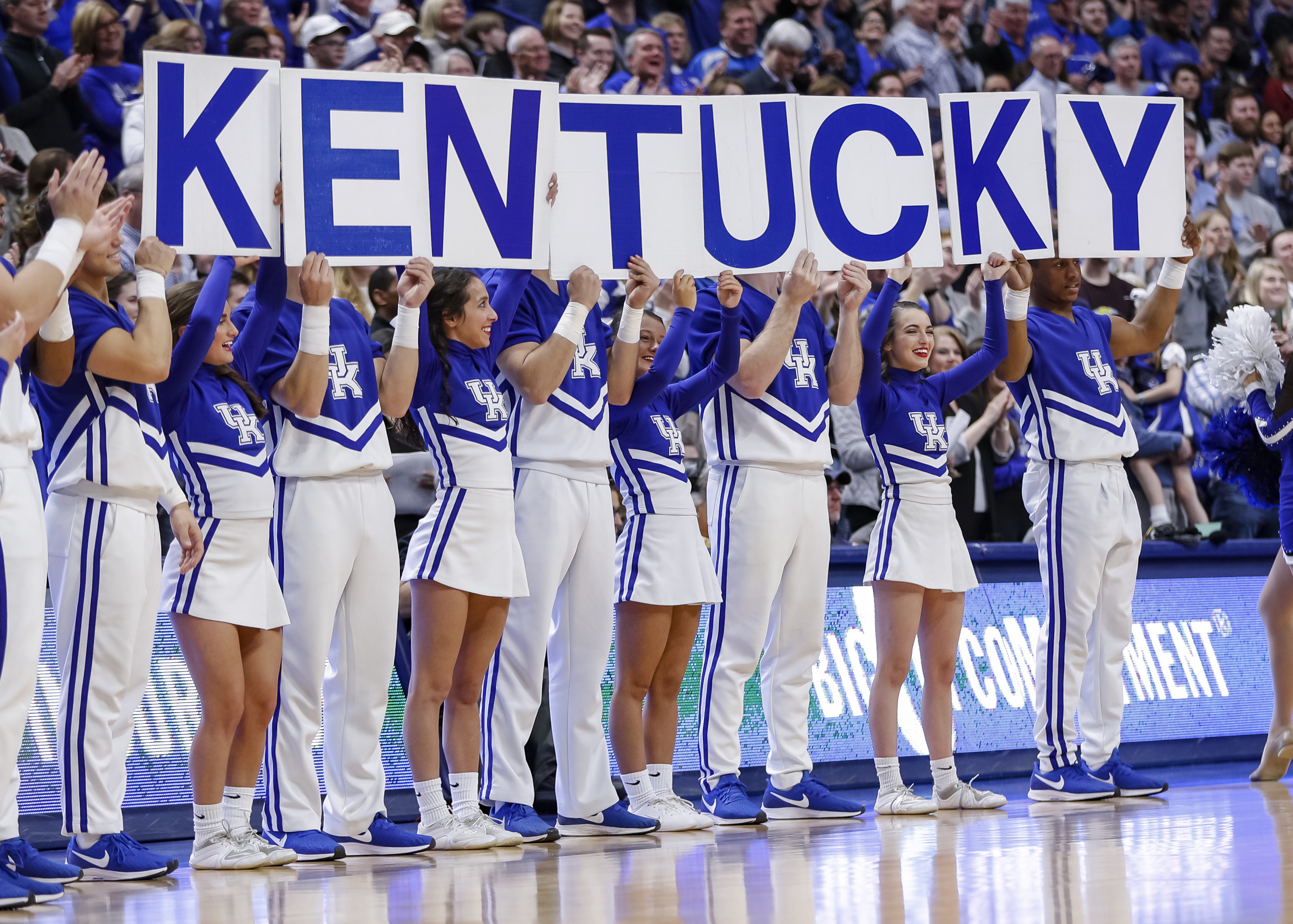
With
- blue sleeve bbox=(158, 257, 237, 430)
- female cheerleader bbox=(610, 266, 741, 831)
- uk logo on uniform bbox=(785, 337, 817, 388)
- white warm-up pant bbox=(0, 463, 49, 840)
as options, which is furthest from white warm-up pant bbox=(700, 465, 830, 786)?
white warm-up pant bbox=(0, 463, 49, 840)

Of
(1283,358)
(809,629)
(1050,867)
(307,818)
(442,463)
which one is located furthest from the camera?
(1283,358)

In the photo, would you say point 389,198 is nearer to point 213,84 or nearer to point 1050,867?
point 213,84

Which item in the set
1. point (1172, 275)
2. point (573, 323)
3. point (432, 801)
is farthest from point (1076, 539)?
point (432, 801)

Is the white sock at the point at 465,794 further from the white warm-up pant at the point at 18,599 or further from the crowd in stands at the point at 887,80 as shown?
the crowd in stands at the point at 887,80

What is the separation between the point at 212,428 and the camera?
4910 millimetres

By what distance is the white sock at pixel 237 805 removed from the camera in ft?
16.1

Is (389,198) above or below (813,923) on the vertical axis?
above

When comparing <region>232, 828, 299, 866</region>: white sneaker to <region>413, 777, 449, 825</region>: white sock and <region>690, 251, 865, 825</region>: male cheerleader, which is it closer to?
<region>413, 777, 449, 825</region>: white sock

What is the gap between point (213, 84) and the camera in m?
5.12

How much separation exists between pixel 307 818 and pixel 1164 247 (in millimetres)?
4018

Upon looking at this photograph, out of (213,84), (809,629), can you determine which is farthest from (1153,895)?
(213,84)

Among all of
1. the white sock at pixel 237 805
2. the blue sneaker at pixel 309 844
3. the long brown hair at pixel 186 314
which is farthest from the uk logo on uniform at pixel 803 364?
the white sock at pixel 237 805

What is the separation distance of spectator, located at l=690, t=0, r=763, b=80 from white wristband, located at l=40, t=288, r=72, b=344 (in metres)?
6.92

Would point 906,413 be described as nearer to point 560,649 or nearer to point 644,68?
point 560,649
